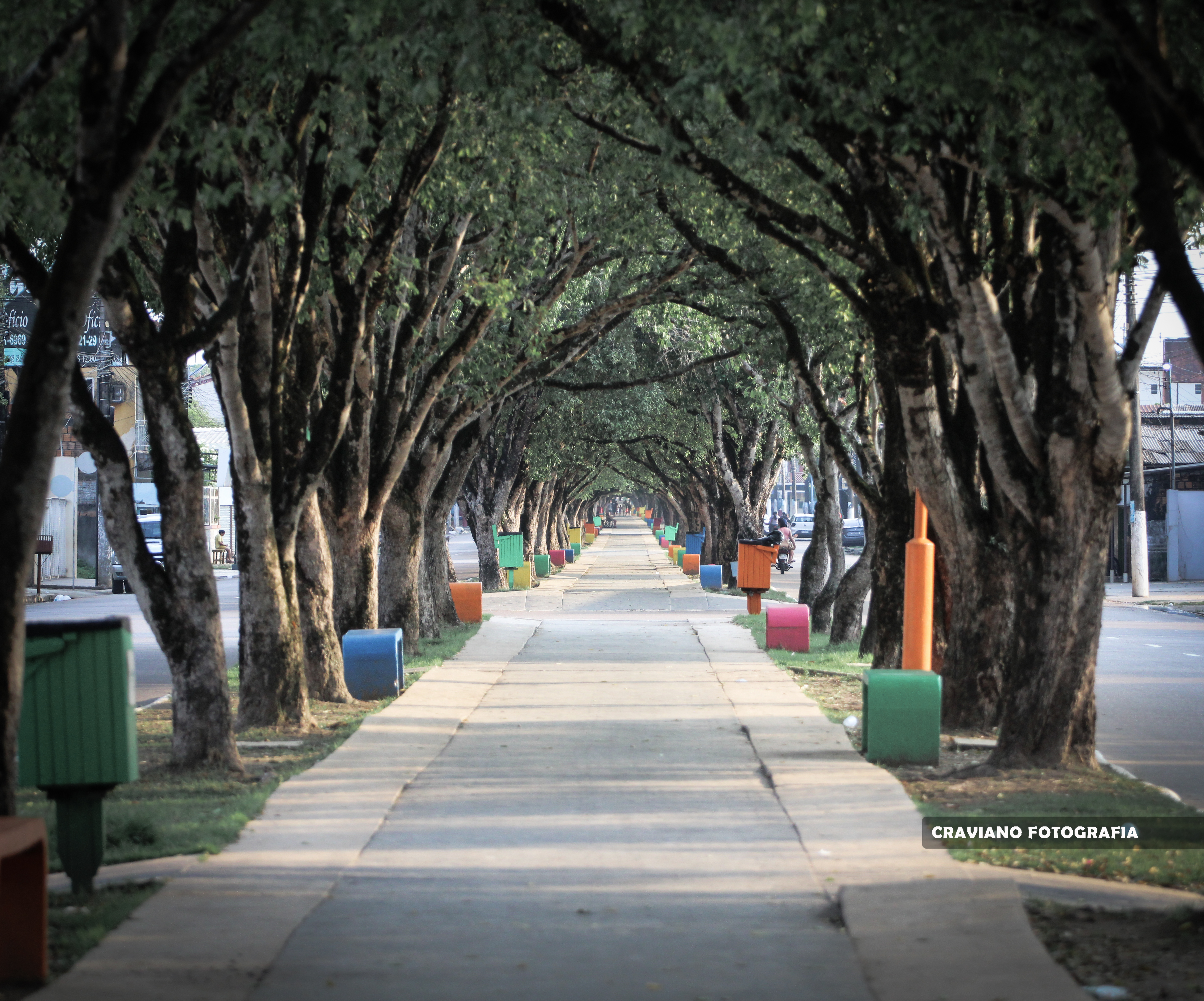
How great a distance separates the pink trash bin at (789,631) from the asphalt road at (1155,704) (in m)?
3.78

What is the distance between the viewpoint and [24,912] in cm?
496

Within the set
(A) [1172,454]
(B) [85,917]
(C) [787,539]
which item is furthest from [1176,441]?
(B) [85,917]

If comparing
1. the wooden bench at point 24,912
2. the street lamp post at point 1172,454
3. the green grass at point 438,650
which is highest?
the street lamp post at point 1172,454

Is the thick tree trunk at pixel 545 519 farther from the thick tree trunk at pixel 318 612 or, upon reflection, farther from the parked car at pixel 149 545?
the thick tree trunk at pixel 318 612

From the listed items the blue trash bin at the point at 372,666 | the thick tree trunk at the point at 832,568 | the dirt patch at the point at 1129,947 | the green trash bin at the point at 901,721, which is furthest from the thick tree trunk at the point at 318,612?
the thick tree trunk at the point at 832,568

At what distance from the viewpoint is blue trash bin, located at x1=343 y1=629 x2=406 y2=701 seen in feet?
45.9

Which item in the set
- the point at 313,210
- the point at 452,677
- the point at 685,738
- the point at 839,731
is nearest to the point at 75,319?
the point at 313,210

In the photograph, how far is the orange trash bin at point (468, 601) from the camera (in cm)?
2389

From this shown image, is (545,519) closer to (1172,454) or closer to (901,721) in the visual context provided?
(1172,454)

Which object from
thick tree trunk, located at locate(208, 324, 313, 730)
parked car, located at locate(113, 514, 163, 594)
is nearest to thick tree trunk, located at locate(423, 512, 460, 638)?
thick tree trunk, located at locate(208, 324, 313, 730)

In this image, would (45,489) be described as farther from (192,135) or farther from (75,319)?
(192,135)

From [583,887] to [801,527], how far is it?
67485 mm

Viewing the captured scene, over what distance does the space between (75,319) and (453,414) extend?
42.5 feet

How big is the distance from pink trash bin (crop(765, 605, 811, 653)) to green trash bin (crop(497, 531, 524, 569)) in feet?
55.5
